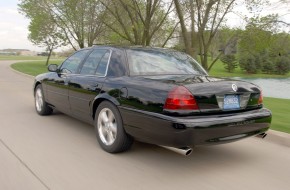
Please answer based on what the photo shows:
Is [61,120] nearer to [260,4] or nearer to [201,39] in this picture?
[260,4]

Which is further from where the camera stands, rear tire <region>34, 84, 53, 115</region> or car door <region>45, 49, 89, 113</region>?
Answer: rear tire <region>34, 84, 53, 115</region>

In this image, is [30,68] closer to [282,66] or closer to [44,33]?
[44,33]

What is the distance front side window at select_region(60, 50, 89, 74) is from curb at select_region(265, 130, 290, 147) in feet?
11.4

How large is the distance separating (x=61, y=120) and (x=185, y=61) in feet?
9.61

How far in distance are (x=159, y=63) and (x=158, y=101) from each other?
1.15 m

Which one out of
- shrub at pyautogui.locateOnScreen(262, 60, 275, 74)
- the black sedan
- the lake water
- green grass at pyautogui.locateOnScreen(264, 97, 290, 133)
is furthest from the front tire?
shrub at pyautogui.locateOnScreen(262, 60, 275, 74)

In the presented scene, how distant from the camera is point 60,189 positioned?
11.4ft

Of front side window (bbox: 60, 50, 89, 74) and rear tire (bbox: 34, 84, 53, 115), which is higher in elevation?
front side window (bbox: 60, 50, 89, 74)

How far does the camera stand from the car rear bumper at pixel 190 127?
3.76 m

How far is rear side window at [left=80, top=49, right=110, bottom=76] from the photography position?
17.0ft

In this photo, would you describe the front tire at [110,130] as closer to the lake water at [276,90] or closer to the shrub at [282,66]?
the lake water at [276,90]

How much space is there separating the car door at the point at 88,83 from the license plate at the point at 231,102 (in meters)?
1.85

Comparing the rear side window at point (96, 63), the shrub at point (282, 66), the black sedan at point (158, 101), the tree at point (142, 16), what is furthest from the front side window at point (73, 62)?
the shrub at point (282, 66)

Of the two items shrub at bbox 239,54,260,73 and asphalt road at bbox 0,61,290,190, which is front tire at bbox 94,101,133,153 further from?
shrub at bbox 239,54,260,73
